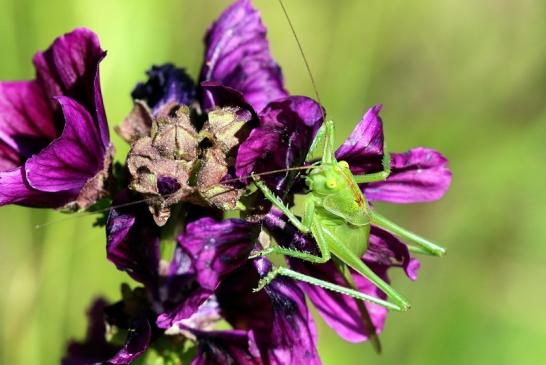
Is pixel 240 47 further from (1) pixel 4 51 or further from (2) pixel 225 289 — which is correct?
(1) pixel 4 51

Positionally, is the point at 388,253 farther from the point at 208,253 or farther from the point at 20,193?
the point at 20,193

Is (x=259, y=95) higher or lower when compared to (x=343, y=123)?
higher

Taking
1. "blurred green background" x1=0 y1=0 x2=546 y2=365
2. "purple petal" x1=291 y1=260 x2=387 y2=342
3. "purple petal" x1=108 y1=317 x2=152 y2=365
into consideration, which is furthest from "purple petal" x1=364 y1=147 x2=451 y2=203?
"blurred green background" x1=0 y1=0 x2=546 y2=365

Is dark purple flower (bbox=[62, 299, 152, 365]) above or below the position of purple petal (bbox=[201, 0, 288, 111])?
below

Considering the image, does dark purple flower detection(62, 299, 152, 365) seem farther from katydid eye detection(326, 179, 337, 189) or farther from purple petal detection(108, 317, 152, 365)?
katydid eye detection(326, 179, 337, 189)

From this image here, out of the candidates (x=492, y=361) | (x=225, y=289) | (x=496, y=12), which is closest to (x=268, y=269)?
(x=225, y=289)

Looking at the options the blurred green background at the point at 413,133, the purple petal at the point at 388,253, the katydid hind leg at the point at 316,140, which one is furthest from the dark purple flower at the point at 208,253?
the blurred green background at the point at 413,133
